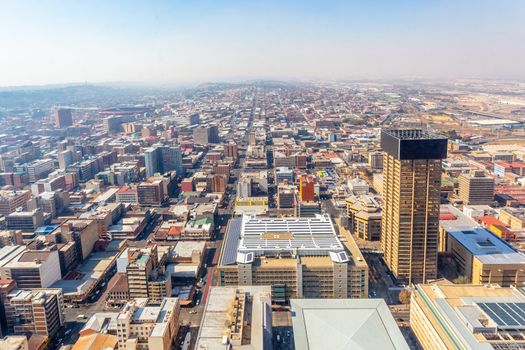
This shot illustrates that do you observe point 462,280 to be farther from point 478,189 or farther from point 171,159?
point 171,159

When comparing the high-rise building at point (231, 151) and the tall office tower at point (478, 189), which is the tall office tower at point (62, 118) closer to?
the high-rise building at point (231, 151)

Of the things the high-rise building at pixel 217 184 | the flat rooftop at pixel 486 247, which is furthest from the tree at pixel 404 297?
the high-rise building at pixel 217 184

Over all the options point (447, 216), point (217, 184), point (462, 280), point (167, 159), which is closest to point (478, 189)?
point (447, 216)

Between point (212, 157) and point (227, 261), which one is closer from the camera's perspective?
point (227, 261)

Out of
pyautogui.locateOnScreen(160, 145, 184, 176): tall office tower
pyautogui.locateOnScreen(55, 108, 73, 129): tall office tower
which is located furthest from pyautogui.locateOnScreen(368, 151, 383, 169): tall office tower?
pyautogui.locateOnScreen(55, 108, 73, 129): tall office tower

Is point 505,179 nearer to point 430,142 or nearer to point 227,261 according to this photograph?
point 430,142

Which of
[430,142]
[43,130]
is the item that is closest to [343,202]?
[430,142]
